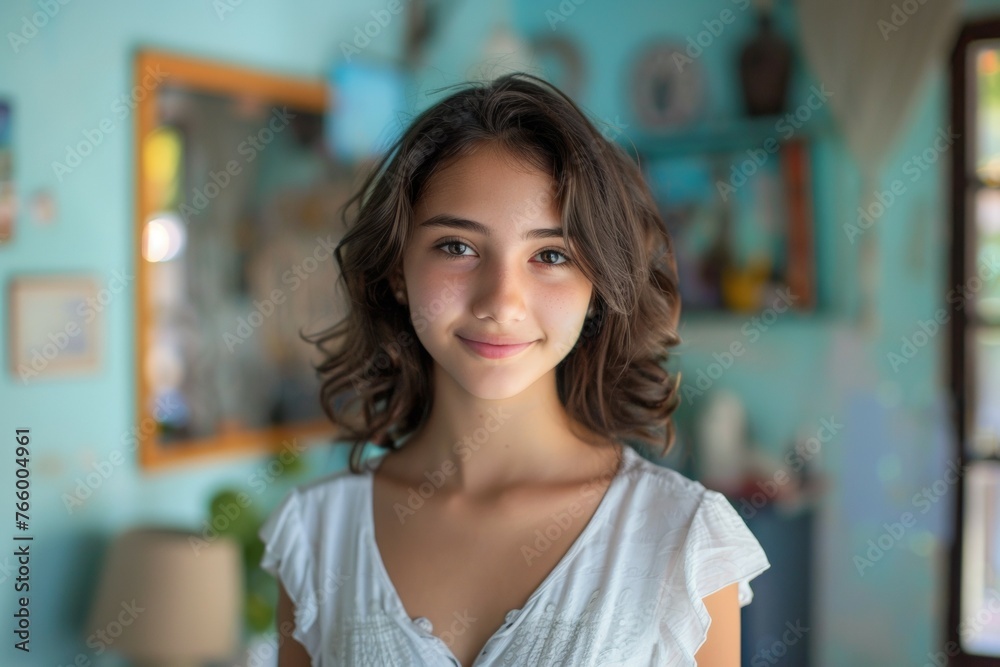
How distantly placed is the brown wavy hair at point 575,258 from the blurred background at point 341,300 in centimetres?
101

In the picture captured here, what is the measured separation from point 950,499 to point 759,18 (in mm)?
1827

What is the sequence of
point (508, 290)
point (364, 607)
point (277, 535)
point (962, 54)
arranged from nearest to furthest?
point (508, 290), point (364, 607), point (277, 535), point (962, 54)

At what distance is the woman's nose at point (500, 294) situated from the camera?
0.99 meters

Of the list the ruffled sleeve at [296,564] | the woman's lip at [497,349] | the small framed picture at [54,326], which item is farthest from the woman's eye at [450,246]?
the small framed picture at [54,326]

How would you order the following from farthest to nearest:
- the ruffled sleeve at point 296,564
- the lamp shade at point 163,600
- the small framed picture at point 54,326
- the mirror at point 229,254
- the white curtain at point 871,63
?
the white curtain at point 871,63, the mirror at point 229,254, the lamp shade at point 163,600, the small framed picture at point 54,326, the ruffled sleeve at point 296,564

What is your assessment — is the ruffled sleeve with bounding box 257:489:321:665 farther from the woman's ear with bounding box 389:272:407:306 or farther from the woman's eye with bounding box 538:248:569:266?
the woman's eye with bounding box 538:248:569:266

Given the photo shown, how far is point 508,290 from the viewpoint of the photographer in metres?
1.00

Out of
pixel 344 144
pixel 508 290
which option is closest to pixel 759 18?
pixel 344 144

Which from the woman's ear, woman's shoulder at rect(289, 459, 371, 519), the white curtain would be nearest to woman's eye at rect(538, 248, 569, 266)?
the woman's ear

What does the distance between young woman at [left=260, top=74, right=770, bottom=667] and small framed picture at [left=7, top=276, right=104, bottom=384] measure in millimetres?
1234

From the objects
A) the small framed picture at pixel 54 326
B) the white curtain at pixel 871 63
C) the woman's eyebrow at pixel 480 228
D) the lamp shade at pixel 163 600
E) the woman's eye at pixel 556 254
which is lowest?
the lamp shade at pixel 163 600

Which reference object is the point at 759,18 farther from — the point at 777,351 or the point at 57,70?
the point at 57,70

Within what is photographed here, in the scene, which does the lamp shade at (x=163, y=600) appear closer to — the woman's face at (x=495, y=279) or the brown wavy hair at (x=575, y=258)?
the brown wavy hair at (x=575, y=258)

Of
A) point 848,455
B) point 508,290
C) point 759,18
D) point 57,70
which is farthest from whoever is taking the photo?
point 759,18
